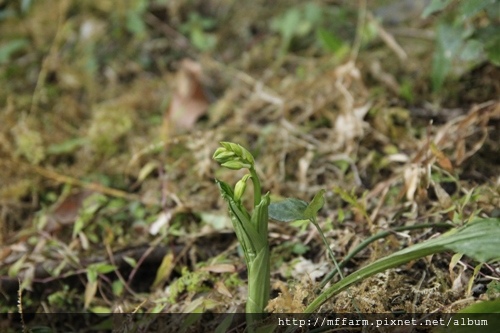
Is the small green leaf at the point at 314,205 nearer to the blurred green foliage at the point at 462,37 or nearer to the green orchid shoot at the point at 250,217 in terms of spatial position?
the green orchid shoot at the point at 250,217

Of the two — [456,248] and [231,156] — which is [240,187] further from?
[456,248]

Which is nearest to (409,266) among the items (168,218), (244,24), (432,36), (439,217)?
(439,217)

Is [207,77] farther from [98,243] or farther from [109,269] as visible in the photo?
[109,269]

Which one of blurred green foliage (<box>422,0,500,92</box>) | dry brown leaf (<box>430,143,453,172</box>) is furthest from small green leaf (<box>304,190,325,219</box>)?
blurred green foliage (<box>422,0,500,92</box>)

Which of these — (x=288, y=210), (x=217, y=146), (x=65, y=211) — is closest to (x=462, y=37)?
(x=217, y=146)

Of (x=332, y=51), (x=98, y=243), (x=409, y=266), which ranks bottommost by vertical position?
(x=98, y=243)

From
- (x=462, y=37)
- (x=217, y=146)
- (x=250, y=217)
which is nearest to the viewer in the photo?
(x=250, y=217)
